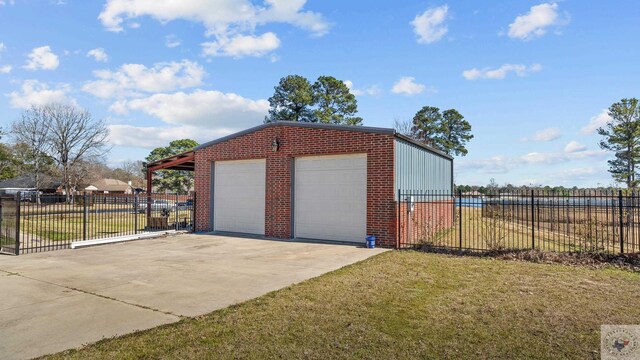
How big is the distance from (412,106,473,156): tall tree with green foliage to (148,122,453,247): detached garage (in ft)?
101

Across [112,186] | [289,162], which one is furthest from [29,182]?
[289,162]

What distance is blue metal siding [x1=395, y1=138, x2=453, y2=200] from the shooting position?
12812 mm

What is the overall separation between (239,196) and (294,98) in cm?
2799

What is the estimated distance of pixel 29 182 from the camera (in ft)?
198

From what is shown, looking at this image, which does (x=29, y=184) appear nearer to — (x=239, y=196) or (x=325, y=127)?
(x=239, y=196)

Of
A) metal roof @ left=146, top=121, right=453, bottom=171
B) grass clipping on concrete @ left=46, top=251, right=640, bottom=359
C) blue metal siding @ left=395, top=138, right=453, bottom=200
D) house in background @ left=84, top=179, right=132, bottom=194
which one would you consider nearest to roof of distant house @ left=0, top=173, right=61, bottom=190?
house in background @ left=84, top=179, right=132, bottom=194

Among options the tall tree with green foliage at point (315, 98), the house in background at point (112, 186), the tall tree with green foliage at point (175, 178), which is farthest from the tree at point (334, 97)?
the house in background at point (112, 186)

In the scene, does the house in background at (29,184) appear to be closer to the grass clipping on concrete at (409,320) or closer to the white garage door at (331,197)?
the white garage door at (331,197)

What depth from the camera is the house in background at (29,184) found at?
176 feet

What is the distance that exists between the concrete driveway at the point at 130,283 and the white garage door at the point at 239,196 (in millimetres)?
2897

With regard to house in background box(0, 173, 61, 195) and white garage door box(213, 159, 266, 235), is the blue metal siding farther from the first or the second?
house in background box(0, 173, 61, 195)

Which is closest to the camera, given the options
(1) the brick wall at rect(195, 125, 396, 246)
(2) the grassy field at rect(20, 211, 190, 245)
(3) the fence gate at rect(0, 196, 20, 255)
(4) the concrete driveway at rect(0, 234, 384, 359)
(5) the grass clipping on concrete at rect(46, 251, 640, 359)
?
(5) the grass clipping on concrete at rect(46, 251, 640, 359)

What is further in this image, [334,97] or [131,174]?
[131,174]

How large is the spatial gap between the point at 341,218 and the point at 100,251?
25.2 ft
